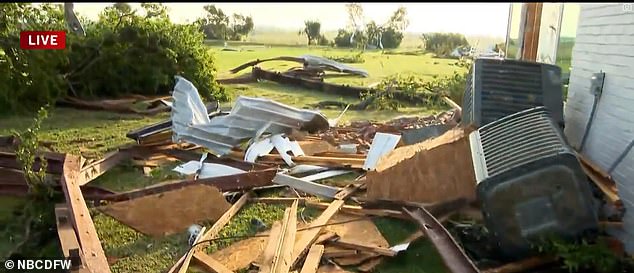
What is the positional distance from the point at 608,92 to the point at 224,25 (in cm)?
1063

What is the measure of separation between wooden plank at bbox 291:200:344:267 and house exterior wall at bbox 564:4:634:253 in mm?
1944

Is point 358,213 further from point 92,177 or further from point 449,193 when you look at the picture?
point 92,177

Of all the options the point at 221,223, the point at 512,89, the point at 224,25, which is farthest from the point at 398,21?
the point at 221,223

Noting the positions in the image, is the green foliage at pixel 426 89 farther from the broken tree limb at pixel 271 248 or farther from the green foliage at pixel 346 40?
the broken tree limb at pixel 271 248

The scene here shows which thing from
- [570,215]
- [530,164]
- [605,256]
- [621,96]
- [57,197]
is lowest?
[57,197]

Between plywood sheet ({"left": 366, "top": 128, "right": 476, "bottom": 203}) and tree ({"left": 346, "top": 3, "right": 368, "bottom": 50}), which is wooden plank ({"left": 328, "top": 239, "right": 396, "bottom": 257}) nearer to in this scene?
plywood sheet ({"left": 366, "top": 128, "right": 476, "bottom": 203})

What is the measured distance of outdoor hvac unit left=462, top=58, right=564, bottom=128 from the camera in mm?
4281

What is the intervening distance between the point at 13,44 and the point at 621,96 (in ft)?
25.3

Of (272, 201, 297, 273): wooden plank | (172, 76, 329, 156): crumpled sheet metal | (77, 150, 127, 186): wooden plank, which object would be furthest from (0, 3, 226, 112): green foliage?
(272, 201, 297, 273): wooden plank

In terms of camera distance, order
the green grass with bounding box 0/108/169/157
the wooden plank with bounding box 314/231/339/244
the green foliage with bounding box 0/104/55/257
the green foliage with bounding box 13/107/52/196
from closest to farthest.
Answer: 1. the wooden plank with bounding box 314/231/339/244
2. the green foliage with bounding box 0/104/55/257
3. the green foliage with bounding box 13/107/52/196
4. the green grass with bounding box 0/108/169/157

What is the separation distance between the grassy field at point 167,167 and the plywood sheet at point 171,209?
0.29 feet

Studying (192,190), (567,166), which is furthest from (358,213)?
(567,166)

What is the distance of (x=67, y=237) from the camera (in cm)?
315

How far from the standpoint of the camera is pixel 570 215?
114 inches
